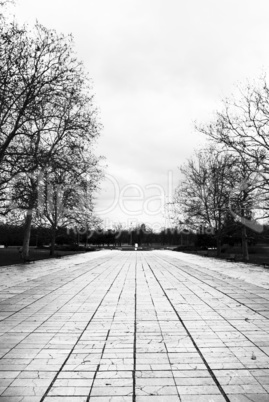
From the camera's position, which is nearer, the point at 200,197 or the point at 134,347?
the point at 134,347

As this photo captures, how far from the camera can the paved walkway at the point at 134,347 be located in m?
3.48

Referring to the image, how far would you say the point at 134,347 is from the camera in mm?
4887

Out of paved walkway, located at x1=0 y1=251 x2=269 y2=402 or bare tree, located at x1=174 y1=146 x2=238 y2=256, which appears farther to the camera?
bare tree, located at x1=174 y1=146 x2=238 y2=256

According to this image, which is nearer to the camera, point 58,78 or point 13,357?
point 13,357

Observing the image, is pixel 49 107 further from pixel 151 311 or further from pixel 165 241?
pixel 165 241

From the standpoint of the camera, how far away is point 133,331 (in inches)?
225

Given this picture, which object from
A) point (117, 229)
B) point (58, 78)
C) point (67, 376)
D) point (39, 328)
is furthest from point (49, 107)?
point (117, 229)

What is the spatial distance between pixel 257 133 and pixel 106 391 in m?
18.9

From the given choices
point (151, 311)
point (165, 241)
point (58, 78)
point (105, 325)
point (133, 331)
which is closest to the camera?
point (133, 331)

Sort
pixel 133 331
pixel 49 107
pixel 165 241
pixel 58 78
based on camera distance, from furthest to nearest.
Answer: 1. pixel 165 241
2. pixel 49 107
3. pixel 58 78
4. pixel 133 331

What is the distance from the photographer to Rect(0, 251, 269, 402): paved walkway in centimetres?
348

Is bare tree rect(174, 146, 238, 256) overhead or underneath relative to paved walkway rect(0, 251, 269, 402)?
overhead

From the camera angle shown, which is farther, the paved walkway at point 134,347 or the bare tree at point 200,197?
the bare tree at point 200,197

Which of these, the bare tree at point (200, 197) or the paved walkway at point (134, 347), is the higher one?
the bare tree at point (200, 197)
